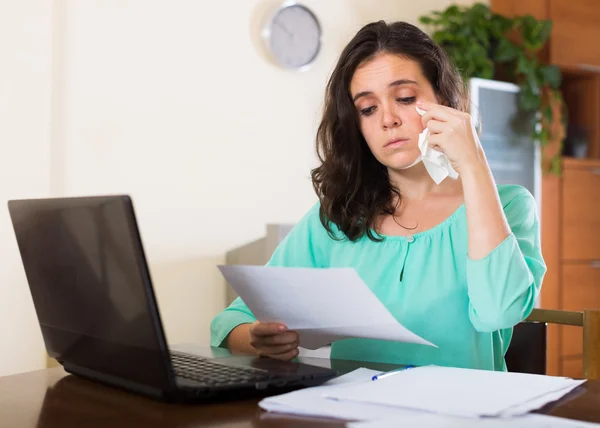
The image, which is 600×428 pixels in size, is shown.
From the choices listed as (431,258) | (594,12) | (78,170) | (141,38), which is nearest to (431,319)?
(431,258)

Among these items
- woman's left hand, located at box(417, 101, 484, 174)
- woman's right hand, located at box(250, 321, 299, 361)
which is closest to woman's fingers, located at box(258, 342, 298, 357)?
woman's right hand, located at box(250, 321, 299, 361)

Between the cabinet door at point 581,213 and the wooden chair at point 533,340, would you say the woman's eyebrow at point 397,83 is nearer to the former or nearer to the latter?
the wooden chair at point 533,340

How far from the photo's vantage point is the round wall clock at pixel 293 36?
3729mm

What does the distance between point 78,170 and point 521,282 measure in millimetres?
2245

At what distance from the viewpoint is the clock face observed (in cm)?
374

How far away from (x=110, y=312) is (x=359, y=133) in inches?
37.2

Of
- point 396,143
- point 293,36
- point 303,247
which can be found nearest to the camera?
point 396,143

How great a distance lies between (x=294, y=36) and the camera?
12.5ft

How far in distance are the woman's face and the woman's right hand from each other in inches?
19.9

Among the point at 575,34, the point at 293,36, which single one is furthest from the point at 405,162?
the point at 575,34

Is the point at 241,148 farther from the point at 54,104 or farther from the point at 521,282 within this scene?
the point at 521,282

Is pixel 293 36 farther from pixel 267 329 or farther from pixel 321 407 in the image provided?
pixel 321 407

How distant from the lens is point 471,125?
1.34m

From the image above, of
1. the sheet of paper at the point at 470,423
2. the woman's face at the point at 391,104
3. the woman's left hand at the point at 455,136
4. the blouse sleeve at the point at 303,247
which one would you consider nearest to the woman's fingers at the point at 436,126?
the woman's left hand at the point at 455,136
